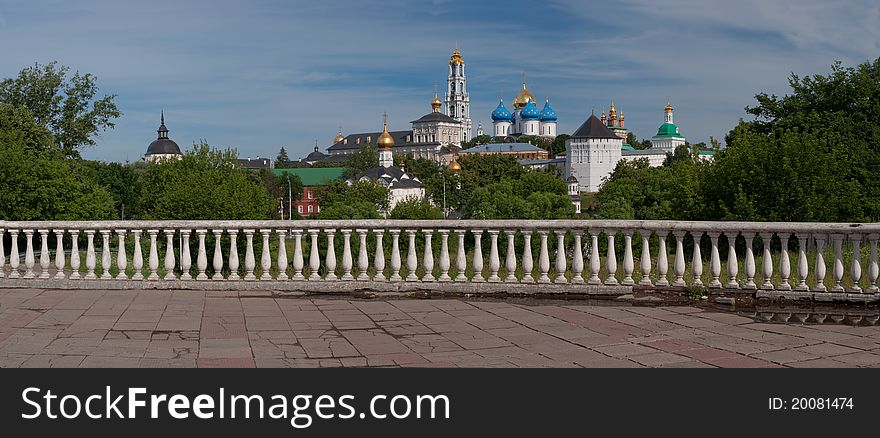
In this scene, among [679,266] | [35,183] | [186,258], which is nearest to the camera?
[679,266]

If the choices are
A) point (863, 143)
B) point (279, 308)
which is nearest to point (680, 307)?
point (279, 308)

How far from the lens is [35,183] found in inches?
1119

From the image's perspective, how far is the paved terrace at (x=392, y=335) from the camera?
6.28 meters

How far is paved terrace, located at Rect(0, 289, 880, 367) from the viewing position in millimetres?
6277

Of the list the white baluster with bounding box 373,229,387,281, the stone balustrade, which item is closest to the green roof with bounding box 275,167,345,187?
the stone balustrade

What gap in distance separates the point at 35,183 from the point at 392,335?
24772 mm

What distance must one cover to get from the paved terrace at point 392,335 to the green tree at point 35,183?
1798cm

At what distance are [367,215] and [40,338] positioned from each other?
5064 centimetres

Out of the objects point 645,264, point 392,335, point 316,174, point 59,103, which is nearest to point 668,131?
point 316,174

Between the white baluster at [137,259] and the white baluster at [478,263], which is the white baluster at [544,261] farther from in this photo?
the white baluster at [137,259]

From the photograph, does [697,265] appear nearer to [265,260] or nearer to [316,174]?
[265,260]

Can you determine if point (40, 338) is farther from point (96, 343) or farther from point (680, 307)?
point (680, 307)

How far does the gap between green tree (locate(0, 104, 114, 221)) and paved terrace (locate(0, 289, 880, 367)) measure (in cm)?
1798

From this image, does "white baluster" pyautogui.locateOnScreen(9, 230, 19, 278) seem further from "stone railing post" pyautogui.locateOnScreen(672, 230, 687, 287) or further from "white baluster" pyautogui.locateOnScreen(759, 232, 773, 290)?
"white baluster" pyautogui.locateOnScreen(759, 232, 773, 290)
